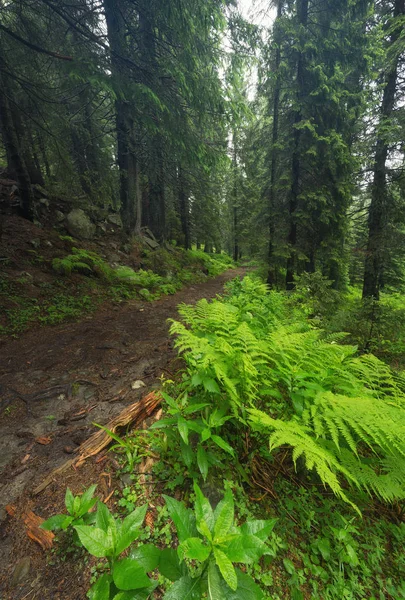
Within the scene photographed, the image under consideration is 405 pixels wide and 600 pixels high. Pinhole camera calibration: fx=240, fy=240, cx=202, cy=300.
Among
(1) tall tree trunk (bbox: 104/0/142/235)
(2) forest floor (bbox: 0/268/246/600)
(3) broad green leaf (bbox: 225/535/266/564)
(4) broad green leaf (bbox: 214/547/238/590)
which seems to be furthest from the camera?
(1) tall tree trunk (bbox: 104/0/142/235)

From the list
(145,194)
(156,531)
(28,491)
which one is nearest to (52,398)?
(28,491)

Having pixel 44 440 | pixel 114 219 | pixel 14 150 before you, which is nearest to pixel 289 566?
pixel 44 440

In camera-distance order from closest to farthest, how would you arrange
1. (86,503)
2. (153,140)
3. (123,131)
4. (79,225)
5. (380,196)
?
(86,503), (380,196), (123,131), (153,140), (79,225)

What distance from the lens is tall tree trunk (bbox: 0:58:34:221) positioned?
22.4 ft

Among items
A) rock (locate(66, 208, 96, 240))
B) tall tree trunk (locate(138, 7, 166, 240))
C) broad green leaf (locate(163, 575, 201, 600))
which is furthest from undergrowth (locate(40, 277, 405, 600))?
rock (locate(66, 208, 96, 240))

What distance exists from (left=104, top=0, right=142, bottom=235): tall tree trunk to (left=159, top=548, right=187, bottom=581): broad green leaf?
22.3 feet

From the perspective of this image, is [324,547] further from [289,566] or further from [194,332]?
[194,332]

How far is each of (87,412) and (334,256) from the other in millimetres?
9896

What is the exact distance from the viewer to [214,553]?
3.27ft

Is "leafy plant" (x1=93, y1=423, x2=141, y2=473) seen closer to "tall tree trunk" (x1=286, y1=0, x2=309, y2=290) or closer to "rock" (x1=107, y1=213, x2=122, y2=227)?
"tall tree trunk" (x1=286, y1=0, x2=309, y2=290)

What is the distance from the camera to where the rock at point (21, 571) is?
130cm

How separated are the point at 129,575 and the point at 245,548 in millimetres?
509

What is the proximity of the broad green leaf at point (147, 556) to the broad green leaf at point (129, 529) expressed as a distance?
5 centimetres

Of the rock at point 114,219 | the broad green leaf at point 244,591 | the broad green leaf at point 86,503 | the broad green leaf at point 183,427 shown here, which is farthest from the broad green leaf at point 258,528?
the rock at point 114,219
